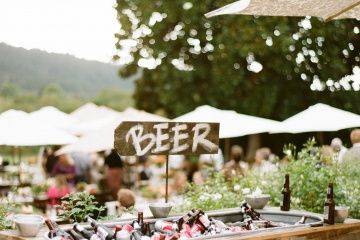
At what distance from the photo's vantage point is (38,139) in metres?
11.4

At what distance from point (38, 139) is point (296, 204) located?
5064mm

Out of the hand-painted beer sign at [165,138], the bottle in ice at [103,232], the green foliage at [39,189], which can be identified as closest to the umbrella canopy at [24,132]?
the green foliage at [39,189]

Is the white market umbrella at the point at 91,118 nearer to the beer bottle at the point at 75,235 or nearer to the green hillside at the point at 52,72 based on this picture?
the green hillside at the point at 52,72

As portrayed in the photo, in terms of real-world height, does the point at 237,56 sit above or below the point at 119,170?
above

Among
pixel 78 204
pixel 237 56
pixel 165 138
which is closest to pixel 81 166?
pixel 237 56

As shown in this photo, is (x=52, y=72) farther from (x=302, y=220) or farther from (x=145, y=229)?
(x=145, y=229)

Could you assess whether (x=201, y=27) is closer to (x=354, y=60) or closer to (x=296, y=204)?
(x=354, y=60)

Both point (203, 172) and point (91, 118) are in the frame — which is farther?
point (91, 118)

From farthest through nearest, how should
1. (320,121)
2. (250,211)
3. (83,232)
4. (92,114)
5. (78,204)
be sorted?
(92,114) → (320,121) → (250,211) → (78,204) → (83,232)

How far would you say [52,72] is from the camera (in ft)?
161

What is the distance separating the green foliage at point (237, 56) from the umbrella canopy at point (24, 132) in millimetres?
7647

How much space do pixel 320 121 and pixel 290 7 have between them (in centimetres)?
693

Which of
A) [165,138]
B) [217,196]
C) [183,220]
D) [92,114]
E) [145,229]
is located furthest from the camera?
[92,114]

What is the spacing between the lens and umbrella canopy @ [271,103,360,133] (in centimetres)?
1206
